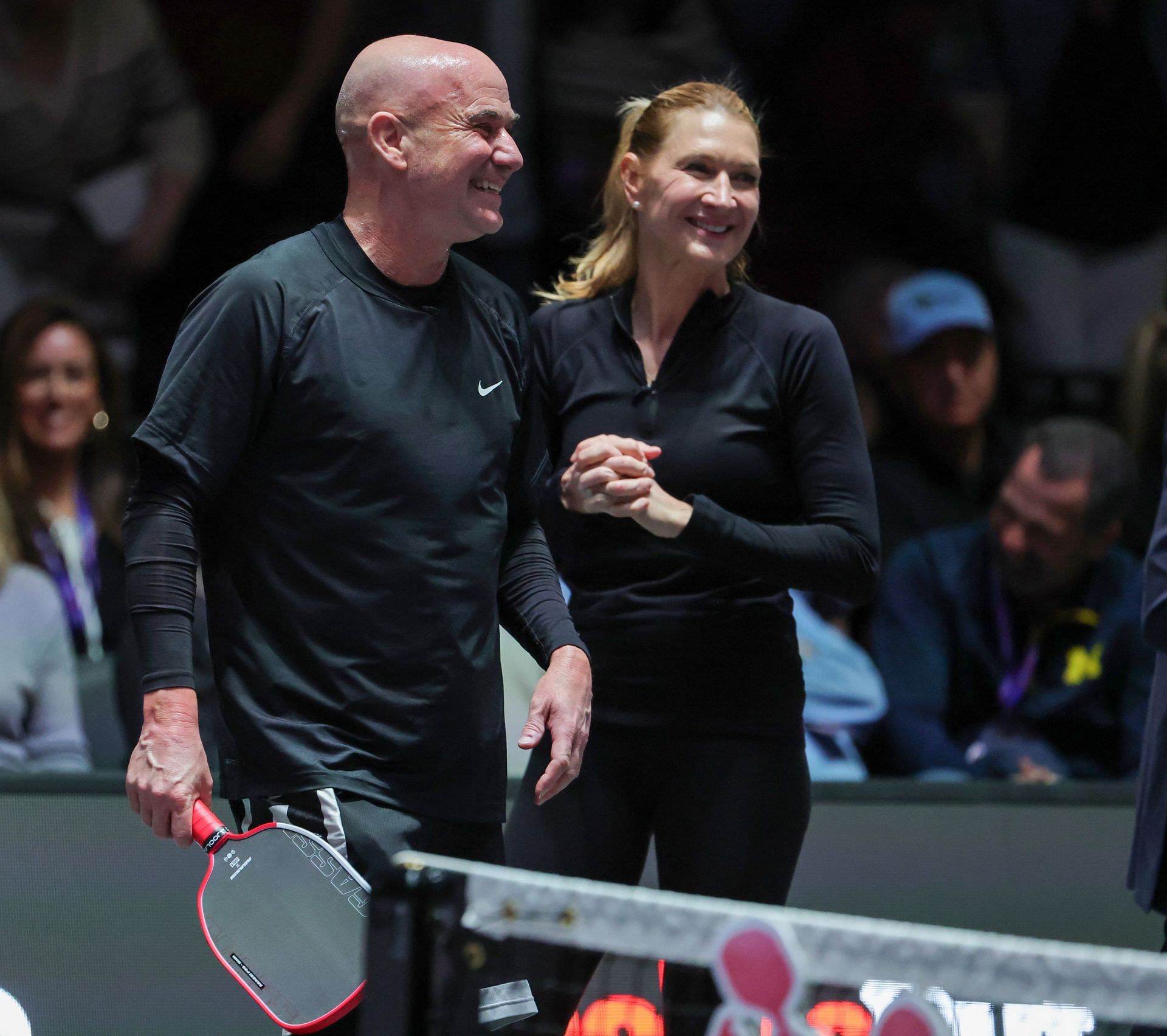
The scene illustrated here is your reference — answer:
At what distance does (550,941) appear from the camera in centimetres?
154

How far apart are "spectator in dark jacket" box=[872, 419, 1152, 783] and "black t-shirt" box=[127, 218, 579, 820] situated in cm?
268

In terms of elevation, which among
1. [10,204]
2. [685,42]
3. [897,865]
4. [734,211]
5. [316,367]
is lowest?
[897,865]

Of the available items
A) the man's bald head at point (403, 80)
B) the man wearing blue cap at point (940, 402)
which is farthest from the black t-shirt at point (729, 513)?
the man wearing blue cap at point (940, 402)

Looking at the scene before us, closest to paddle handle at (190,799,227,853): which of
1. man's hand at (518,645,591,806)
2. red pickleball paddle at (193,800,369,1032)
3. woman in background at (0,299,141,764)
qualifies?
red pickleball paddle at (193,800,369,1032)

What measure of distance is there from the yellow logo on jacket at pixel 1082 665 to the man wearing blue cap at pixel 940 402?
0.68 meters

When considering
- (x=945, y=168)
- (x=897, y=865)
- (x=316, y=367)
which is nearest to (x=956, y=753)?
(x=897, y=865)

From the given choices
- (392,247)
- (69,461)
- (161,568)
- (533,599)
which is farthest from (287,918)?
(69,461)

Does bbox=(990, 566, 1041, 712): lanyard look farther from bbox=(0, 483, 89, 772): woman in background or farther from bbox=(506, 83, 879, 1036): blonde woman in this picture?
bbox=(0, 483, 89, 772): woman in background

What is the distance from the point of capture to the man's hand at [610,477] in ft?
7.68

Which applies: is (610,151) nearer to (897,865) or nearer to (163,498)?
(897,865)

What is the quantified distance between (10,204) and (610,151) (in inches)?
73.1

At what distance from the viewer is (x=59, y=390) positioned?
178 inches

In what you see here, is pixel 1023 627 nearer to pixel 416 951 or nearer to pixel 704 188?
pixel 704 188

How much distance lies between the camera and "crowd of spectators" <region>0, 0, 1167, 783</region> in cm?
450
